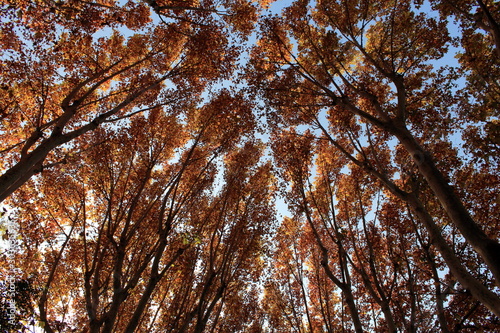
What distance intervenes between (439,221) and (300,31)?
8.83 meters

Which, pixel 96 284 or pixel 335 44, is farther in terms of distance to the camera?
pixel 335 44

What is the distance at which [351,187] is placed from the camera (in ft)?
37.7

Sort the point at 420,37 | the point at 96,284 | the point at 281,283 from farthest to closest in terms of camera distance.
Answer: the point at 281,283
the point at 420,37
the point at 96,284

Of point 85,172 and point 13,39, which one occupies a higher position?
point 13,39

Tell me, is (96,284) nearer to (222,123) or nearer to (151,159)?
(151,159)

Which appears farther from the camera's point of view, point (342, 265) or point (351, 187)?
point (351, 187)

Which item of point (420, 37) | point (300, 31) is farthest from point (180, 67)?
point (420, 37)

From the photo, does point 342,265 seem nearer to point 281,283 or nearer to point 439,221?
point 439,221

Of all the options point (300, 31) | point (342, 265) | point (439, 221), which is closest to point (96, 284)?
point (342, 265)

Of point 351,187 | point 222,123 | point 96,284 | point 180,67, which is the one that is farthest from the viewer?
point 351,187

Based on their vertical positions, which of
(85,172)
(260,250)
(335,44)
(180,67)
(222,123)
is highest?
(335,44)

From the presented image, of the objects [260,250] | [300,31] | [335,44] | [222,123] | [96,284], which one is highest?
[300,31]

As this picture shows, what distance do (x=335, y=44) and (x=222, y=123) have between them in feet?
16.5

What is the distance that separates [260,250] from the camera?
10.9 metres
